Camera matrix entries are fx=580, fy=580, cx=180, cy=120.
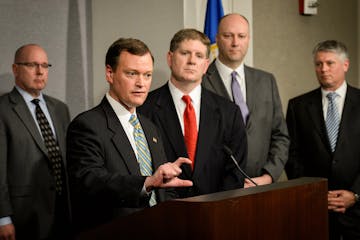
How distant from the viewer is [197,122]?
3160 mm

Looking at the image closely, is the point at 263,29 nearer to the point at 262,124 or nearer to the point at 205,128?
the point at 262,124

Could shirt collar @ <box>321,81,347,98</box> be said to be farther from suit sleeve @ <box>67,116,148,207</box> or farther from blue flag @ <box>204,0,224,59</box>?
suit sleeve @ <box>67,116,148,207</box>

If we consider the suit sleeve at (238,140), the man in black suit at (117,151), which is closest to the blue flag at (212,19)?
the suit sleeve at (238,140)

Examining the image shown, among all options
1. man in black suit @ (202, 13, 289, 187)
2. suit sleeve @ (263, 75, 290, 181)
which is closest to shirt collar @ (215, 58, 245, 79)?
man in black suit @ (202, 13, 289, 187)

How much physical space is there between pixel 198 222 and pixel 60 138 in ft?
7.22

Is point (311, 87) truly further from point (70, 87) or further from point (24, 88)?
point (24, 88)

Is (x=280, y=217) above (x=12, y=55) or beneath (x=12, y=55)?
beneath

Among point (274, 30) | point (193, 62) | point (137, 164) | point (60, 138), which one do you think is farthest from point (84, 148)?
point (274, 30)

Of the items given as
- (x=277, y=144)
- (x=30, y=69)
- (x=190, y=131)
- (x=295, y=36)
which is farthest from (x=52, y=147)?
(x=295, y=36)

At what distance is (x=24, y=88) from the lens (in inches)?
140

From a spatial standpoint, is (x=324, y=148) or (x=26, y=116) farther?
(x=324, y=148)

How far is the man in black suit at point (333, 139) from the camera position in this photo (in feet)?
12.3

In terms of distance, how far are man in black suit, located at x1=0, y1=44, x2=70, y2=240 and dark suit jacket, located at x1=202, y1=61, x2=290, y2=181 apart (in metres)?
1.04

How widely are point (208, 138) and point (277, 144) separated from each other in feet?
2.23
